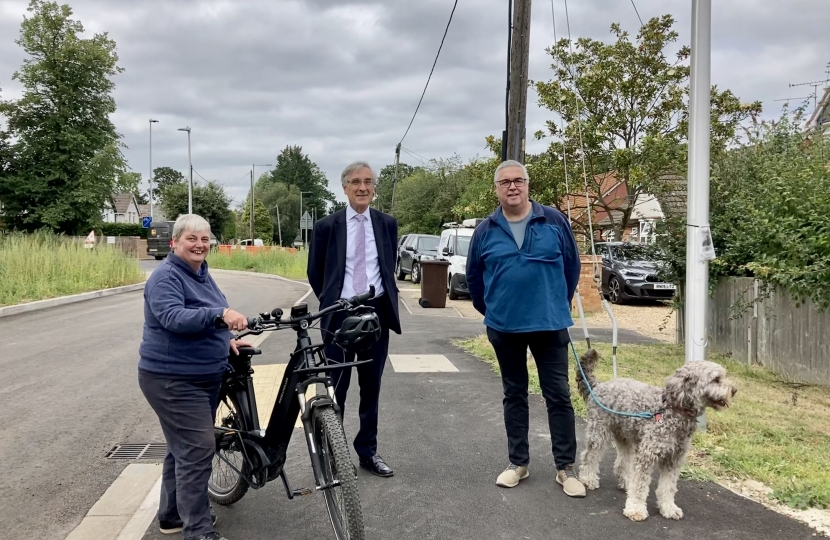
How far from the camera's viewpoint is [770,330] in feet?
25.5

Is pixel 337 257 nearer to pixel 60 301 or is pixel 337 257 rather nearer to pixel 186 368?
pixel 186 368

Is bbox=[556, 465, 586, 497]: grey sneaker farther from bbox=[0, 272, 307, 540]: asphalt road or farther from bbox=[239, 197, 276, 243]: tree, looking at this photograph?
bbox=[239, 197, 276, 243]: tree

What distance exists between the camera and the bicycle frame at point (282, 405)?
326 centimetres

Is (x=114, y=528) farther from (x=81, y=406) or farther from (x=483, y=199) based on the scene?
(x=483, y=199)

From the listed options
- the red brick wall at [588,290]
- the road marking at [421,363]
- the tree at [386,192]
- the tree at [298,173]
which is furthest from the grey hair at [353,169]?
the tree at [298,173]

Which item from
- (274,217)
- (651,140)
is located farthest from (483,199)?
(274,217)

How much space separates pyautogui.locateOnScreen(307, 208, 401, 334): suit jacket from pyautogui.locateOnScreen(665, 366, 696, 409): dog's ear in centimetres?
170

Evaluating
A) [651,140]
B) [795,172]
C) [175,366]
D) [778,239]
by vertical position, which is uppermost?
[651,140]

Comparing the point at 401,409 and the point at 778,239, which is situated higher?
the point at 778,239

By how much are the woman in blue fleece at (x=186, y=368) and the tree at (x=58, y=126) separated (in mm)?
26491

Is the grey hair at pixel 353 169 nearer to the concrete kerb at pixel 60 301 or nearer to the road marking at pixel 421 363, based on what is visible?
the road marking at pixel 421 363

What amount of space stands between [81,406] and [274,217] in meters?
93.3

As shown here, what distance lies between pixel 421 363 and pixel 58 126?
80.0 feet

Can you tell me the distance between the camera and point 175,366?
313 cm
